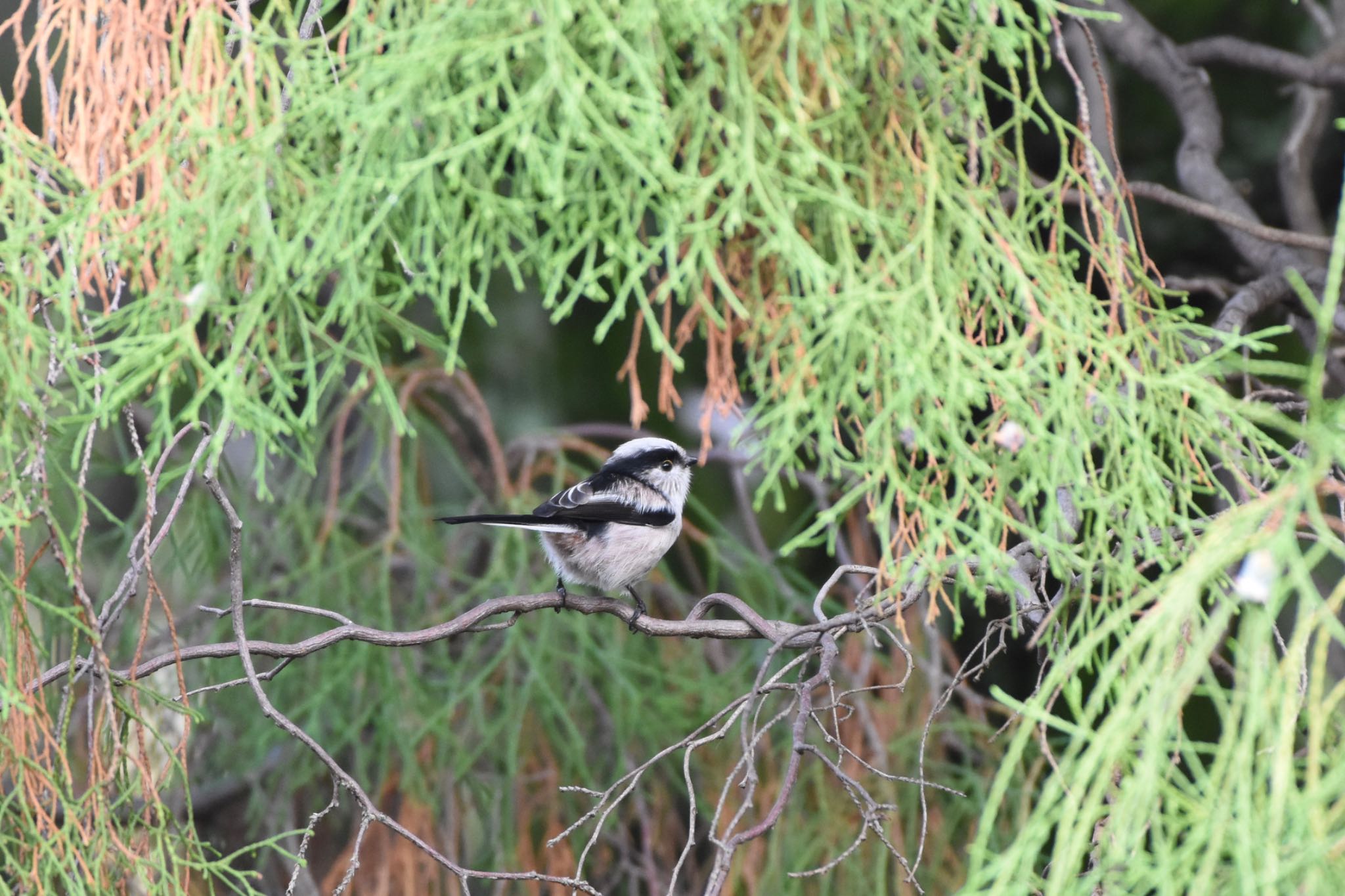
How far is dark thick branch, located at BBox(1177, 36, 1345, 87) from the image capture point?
3281 mm

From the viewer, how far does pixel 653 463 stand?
353 centimetres

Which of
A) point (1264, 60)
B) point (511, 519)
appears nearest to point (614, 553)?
point (511, 519)

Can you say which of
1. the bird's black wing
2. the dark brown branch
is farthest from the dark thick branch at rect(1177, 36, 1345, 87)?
the bird's black wing

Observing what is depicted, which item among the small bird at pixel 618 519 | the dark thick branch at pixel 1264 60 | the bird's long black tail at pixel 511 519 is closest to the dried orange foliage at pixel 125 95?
the bird's long black tail at pixel 511 519

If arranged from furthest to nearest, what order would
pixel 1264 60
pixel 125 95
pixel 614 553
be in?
pixel 1264 60
pixel 614 553
pixel 125 95

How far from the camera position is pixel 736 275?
1835mm

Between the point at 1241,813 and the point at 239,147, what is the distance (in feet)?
4.46

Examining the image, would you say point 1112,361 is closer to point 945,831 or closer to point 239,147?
point 239,147

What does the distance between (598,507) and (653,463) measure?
0.26 m

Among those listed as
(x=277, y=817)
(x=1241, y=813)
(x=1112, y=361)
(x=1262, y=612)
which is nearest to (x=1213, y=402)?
(x=1112, y=361)

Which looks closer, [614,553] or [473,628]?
[473,628]

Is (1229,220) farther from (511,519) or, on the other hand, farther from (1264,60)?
(511,519)

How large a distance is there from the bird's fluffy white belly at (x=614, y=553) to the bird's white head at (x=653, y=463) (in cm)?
16

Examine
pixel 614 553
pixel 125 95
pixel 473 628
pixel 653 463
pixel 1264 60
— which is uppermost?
pixel 125 95
